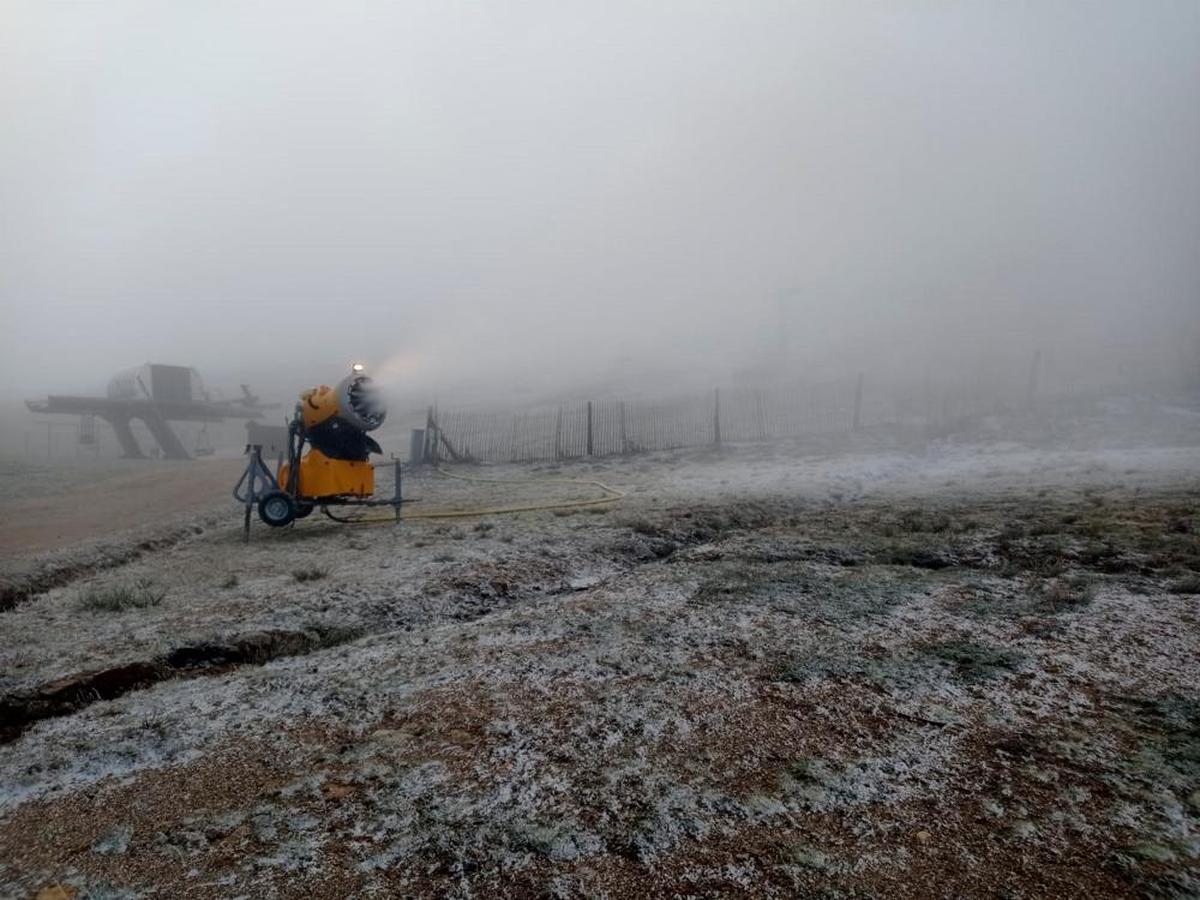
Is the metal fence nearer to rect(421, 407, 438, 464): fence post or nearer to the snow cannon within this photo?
rect(421, 407, 438, 464): fence post

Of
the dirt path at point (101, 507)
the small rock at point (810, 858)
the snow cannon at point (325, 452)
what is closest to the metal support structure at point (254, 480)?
the snow cannon at point (325, 452)

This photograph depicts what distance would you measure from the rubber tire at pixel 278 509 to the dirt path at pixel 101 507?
2.64 meters

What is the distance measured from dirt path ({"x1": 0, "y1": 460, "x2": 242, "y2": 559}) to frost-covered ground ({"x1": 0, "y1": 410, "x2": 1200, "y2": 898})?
3.48 m

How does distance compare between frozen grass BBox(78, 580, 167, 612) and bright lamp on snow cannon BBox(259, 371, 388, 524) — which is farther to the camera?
bright lamp on snow cannon BBox(259, 371, 388, 524)

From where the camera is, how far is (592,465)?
16828 mm

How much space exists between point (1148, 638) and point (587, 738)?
355cm

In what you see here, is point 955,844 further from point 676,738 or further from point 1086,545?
point 1086,545

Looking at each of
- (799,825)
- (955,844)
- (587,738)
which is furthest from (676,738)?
(955,844)

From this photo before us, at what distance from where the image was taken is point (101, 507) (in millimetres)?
13109

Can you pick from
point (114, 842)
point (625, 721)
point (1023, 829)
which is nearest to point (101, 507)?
point (114, 842)

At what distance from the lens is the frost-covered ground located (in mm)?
2309

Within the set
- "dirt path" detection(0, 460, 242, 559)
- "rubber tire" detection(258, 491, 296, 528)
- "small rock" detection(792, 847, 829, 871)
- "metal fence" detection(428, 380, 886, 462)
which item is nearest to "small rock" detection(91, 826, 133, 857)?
"small rock" detection(792, 847, 829, 871)

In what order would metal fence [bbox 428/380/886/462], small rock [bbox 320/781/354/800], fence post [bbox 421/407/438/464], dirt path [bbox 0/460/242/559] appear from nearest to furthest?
small rock [bbox 320/781/354/800], dirt path [bbox 0/460/242/559], fence post [bbox 421/407/438/464], metal fence [bbox 428/380/886/462]

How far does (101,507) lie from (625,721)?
1426 centimetres
